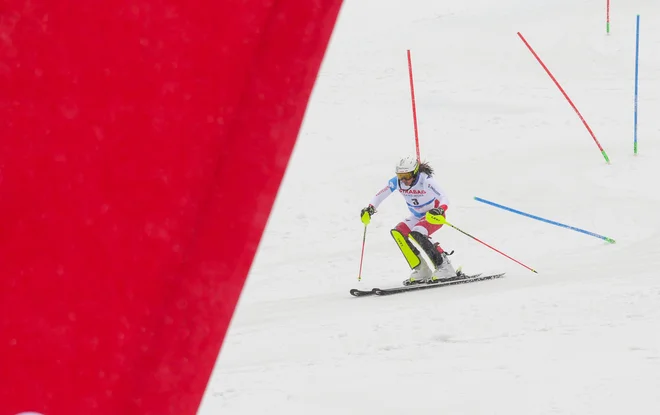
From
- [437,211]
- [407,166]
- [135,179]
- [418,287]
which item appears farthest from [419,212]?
[135,179]

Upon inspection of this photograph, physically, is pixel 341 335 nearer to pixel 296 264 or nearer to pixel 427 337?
pixel 427 337

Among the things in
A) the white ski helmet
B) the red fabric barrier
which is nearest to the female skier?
the white ski helmet

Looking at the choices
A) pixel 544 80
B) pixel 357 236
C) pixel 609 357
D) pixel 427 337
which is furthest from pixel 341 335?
pixel 544 80

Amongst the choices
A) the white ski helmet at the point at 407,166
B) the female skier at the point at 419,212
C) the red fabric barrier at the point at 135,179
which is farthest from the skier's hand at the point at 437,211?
the red fabric barrier at the point at 135,179

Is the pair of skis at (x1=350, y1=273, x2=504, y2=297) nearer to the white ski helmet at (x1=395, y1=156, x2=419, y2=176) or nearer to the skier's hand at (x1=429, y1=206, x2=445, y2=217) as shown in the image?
the skier's hand at (x1=429, y1=206, x2=445, y2=217)

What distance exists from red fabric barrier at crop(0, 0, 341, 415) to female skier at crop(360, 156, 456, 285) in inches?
325

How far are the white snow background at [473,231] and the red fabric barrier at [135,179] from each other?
1.80 meters

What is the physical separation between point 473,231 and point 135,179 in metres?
12.4

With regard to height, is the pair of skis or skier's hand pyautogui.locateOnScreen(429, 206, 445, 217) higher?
skier's hand pyautogui.locateOnScreen(429, 206, 445, 217)

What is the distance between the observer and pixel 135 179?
0.64 metres

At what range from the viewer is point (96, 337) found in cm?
66

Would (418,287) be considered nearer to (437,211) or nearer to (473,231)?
(437,211)

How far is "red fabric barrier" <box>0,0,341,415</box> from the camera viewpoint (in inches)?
24.3

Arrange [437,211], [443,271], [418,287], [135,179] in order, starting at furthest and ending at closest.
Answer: [443,271] → [418,287] → [437,211] → [135,179]
